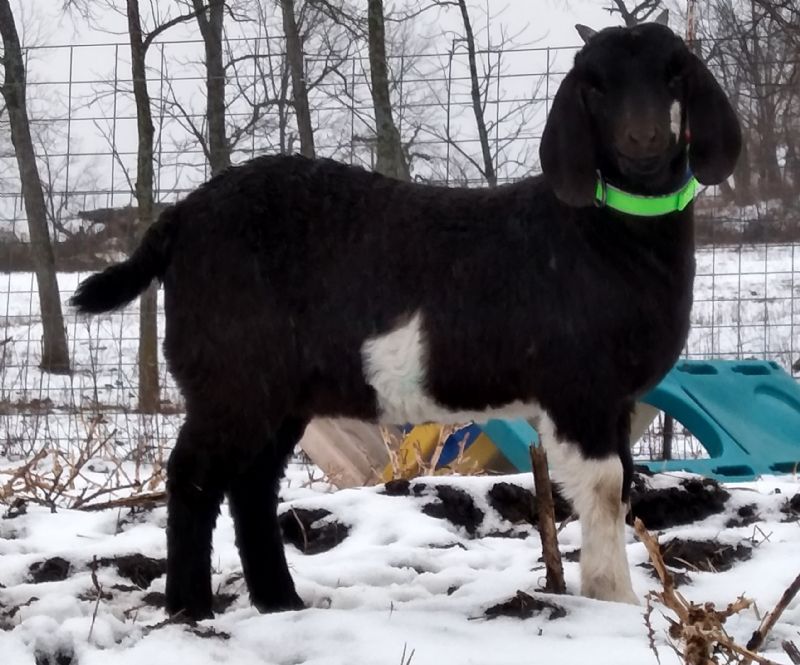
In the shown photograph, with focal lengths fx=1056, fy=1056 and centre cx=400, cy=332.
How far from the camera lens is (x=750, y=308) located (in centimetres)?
1173

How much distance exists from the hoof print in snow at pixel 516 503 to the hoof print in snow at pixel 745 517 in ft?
1.88

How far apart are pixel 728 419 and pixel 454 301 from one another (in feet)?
9.98

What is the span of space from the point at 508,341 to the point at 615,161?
560mm

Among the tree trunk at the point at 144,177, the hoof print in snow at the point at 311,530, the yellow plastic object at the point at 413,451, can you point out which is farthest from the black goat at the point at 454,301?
the tree trunk at the point at 144,177

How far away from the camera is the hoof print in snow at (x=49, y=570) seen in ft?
10.5

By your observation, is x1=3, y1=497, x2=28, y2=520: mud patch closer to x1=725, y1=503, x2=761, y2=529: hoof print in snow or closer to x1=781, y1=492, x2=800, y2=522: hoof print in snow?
x1=725, y1=503, x2=761, y2=529: hoof print in snow

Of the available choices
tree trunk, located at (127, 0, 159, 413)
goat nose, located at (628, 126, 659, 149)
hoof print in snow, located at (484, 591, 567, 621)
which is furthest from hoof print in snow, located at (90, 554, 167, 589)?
tree trunk, located at (127, 0, 159, 413)

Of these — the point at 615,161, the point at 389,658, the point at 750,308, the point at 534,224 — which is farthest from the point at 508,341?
the point at 750,308

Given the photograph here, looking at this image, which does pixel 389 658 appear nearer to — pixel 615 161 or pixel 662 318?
pixel 662 318

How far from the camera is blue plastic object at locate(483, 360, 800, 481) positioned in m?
5.05

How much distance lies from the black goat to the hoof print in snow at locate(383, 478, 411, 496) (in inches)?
39.1

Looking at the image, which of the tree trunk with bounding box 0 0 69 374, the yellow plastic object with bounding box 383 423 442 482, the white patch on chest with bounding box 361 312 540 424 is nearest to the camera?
the white patch on chest with bounding box 361 312 540 424

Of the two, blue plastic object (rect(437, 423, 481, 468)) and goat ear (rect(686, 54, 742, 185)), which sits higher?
goat ear (rect(686, 54, 742, 185))

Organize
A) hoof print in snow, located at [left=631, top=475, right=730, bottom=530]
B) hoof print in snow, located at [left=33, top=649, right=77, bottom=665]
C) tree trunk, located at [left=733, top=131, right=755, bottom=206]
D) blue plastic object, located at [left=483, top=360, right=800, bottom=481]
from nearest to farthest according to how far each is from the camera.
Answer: hoof print in snow, located at [left=33, top=649, right=77, bottom=665] < hoof print in snow, located at [left=631, top=475, right=730, bottom=530] < blue plastic object, located at [left=483, top=360, right=800, bottom=481] < tree trunk, located at [left=733, top=131, right=755, bottom=206]
